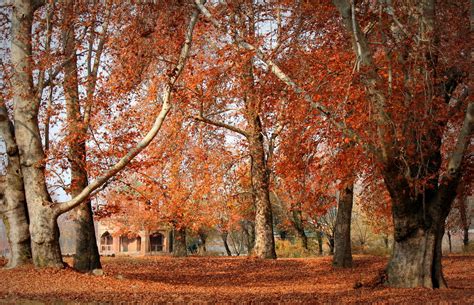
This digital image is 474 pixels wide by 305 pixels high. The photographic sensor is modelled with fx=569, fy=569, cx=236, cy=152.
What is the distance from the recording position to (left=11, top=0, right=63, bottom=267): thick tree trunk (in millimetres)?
12672

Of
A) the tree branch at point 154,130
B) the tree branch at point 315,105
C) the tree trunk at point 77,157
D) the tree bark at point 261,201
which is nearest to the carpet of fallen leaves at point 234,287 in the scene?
the tree trunk at point 77,157

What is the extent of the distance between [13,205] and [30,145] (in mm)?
1432

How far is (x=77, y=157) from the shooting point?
13.7m

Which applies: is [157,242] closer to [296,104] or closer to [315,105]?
[296,104]

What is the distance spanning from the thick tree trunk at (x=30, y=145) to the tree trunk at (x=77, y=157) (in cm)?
81

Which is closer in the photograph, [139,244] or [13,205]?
[13,205]

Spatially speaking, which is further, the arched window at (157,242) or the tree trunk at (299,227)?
the arched window at (157,242)

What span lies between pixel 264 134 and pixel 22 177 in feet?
34.7

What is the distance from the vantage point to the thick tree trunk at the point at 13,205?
13.0m

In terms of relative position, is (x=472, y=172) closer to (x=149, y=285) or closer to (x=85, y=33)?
(x=149, y=285)

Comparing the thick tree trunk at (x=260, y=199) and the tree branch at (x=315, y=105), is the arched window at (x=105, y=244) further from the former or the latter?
the tree branch at (x=315, y=105)

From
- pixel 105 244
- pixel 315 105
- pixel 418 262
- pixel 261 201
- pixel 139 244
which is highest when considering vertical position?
pixel 315 105

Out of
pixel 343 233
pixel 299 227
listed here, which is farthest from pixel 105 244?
pixel 343 233

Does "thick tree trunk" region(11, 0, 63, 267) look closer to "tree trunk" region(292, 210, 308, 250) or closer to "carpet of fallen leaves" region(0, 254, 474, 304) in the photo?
"carpet of fallen leaves" region(0, 254, 474, 304)
